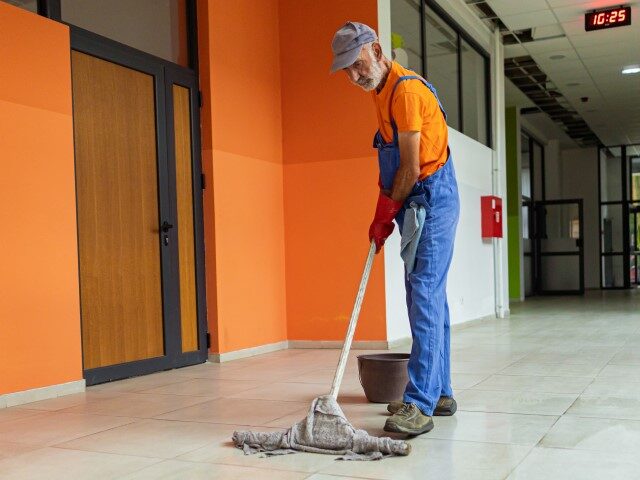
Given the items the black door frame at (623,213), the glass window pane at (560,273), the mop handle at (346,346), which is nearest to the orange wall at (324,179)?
the mop handle at (346,346)

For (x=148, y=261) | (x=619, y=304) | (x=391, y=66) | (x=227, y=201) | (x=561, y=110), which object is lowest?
(x=619, y=304)

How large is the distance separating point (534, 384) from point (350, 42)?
2.00 m

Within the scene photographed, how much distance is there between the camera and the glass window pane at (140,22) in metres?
4.12

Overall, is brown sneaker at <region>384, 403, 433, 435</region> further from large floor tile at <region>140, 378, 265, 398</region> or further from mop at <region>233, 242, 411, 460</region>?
large floor tile at <region>140, 378, 265, 398</region>

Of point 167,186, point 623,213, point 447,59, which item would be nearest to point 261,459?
point 167,186

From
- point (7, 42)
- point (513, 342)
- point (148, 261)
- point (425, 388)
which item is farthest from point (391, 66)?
point (513, 342)

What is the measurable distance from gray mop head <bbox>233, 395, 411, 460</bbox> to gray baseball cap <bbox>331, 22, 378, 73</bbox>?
3.71 ft

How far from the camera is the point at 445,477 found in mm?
2084

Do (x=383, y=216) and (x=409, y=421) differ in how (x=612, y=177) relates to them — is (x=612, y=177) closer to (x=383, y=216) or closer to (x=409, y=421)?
(x=383, y=216)

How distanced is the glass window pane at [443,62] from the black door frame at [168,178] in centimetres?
259

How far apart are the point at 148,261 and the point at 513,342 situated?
2795 millimetres

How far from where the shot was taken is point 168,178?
4.62 m

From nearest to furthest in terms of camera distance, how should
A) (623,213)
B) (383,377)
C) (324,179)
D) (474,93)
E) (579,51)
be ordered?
(383,377)
(324,179)
(474,93)
(579,51)
(623,213)

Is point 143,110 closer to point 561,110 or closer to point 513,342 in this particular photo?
point 513,342
